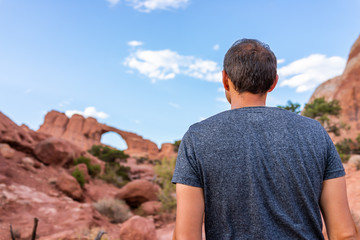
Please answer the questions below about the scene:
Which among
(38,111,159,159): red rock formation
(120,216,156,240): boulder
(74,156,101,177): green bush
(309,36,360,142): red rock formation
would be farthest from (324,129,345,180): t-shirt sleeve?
(38,111,159,159): red rock formation

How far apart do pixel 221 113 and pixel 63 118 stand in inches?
2481

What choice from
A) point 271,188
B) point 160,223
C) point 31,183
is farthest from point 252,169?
point 31,183

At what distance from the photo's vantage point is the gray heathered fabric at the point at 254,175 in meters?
1.17

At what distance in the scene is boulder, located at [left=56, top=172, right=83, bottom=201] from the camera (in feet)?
45.1

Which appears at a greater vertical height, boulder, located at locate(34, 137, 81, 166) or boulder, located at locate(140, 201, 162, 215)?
boulder, located at locate(34, 137, 81, 166)

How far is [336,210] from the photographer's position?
129cm

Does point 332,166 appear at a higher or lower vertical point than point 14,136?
lower

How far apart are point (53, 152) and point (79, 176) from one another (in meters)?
2.43

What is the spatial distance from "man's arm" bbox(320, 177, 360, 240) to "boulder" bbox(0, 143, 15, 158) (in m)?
16.0

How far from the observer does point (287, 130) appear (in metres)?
1.28

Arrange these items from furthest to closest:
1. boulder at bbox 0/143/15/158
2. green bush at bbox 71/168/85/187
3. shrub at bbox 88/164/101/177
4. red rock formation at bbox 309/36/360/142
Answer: red rock formation at bbox 309/36/360/142 → shrub at bbox 88/164/101/177 → green bush at bbox 71/168/85/187 → boulder at bbox 0/143/15/158

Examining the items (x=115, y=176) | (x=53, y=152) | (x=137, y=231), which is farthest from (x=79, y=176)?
(x=137, y=231)

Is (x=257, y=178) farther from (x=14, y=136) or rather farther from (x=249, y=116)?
(x=14, y=136)

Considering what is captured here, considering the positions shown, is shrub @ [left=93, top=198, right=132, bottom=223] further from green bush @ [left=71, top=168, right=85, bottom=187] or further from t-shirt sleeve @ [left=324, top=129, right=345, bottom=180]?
t-shirt sleeve @ [left=324, top=129, right=345, bottom=180]
